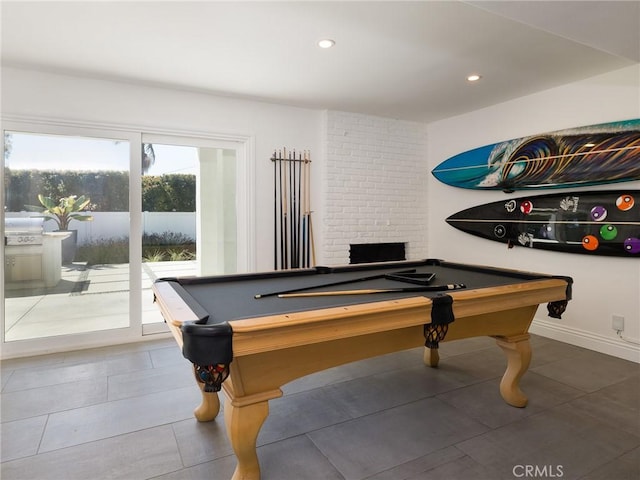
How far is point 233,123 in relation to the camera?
4.07 meters

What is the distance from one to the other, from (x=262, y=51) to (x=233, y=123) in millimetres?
1249

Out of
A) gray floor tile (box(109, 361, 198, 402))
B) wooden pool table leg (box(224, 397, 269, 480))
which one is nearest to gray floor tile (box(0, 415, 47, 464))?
gray floor tile (box(109, 361, 198, 402))

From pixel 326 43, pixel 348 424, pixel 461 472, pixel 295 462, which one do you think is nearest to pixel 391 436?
pixel 348 424

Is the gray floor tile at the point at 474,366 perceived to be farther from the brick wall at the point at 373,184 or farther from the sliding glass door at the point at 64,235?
the sliding glass door at the point at 64,235

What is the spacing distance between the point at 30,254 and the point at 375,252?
357cm

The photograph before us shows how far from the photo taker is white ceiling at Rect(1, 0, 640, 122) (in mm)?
2291

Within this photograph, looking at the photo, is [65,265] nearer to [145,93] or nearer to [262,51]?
[145,93]

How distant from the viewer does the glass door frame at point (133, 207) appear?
3301mm

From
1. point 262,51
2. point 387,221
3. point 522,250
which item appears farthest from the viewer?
point 387,221

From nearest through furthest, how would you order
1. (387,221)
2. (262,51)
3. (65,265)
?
1. (262,51)
2. (65,265)
3. (387,221)

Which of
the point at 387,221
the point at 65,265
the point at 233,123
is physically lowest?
the point at 65,265

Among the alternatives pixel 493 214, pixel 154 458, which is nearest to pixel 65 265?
pixel 154 458

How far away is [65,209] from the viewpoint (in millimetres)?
3521

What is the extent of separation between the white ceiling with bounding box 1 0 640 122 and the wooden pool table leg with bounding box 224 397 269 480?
2182mm
